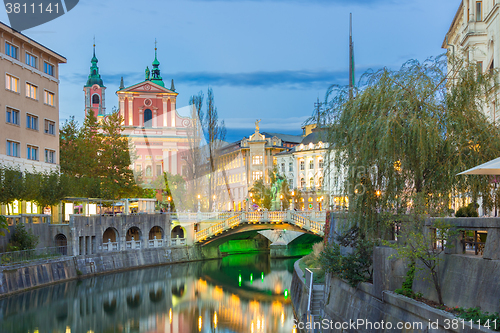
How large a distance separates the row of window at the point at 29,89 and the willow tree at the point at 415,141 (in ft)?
103

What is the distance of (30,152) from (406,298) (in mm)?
38202

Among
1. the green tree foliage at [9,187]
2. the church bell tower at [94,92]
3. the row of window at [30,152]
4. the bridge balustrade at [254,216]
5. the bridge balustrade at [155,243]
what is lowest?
the bridge balustrade at [155,243]

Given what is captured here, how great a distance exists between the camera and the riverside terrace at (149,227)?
4212 centimetres

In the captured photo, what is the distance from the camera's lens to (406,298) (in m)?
14.8

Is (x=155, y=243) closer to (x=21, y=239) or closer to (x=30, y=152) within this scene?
(x=30, y=152)

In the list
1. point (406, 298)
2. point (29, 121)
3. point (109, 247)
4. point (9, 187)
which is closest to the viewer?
point (406, 298)

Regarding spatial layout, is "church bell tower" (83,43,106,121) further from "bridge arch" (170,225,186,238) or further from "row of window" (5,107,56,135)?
"row of window" (5,107,56,135)

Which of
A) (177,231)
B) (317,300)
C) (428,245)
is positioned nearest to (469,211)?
(428,245)

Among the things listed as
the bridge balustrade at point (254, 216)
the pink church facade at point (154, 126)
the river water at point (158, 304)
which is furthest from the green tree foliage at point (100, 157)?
the pink church facade at point (154, 126)

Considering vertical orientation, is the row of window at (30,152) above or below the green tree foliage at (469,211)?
above

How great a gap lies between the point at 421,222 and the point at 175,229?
4670cm

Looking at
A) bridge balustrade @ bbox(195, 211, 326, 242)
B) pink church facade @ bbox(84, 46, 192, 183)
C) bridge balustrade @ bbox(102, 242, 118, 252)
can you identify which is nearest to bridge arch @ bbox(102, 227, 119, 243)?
bridge balustrade @ bbox(102, 242, 118, 252)

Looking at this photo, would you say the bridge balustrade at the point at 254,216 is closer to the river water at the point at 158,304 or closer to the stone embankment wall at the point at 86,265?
the river water at the point at 158,304

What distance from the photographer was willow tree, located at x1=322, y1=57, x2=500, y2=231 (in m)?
17.6
